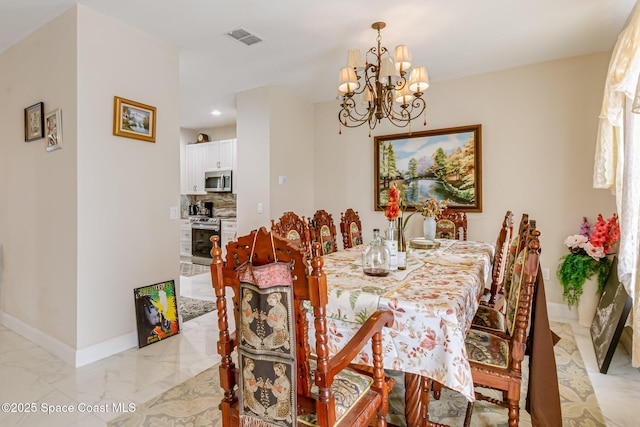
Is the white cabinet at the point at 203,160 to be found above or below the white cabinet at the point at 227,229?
above

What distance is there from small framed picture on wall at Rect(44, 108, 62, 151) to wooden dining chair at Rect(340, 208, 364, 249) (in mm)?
2379

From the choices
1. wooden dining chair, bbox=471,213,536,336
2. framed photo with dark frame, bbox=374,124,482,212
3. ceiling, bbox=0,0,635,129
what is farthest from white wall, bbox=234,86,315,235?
wooden dining chair, bbox=471,213,536,336

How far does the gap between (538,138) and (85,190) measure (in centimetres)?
427

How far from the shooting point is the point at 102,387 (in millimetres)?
2199

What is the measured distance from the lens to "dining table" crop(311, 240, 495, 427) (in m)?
1.27

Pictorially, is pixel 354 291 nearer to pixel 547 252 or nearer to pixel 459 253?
pixel 459 253

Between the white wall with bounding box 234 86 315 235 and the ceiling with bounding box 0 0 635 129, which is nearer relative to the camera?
the ceiling with bounding box 0 0 635 129

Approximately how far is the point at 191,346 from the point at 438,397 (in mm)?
1946

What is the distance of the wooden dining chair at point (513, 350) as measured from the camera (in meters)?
1.38

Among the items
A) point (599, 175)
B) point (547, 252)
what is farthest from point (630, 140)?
point (547, 252)

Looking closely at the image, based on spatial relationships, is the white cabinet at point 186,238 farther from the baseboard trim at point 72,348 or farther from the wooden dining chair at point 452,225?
the wooden dining chair at point 452,225

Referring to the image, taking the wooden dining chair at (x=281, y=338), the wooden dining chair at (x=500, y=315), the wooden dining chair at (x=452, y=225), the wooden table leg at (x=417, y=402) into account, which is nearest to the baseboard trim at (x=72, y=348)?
the wooden dining chair at (x=281, y=338)

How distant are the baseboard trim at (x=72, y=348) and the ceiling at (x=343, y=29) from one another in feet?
8.27

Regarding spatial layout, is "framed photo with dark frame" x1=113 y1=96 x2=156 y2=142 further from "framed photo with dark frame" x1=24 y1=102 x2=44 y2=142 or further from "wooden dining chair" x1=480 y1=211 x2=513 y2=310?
"wooden dining chair" x1=480 y1=211 x2=513 y2=310
